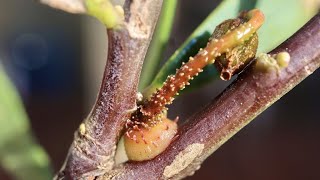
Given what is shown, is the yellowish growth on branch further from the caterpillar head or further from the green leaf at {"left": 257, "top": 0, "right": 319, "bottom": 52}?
the green leaf at {"left": 257, "top": 0, "right": 319, "bottom": 52}

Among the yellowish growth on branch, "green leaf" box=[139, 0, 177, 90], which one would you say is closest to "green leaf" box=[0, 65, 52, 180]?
"green leaf" box=[139, 0, 177, 90]

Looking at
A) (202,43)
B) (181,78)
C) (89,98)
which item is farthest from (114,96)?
(89,98)

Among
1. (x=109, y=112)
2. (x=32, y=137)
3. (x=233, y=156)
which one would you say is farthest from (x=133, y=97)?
(x=233, y=156)

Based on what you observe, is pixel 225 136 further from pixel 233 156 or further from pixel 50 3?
pixel 233 156

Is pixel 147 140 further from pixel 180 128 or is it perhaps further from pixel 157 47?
pixel 157 47

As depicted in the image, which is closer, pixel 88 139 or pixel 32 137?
pixel 88 139
